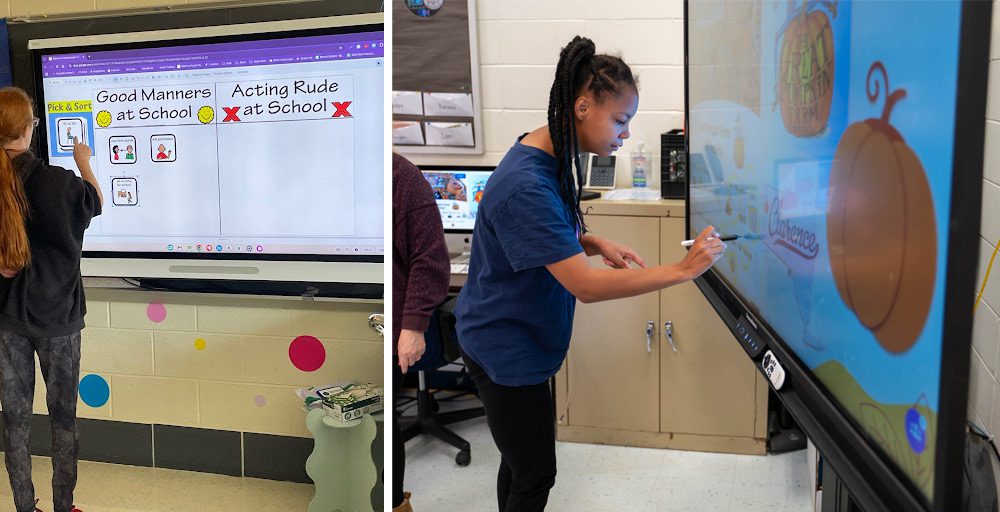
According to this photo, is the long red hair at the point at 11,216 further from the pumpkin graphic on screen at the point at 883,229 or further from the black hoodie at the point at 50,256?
the pumpkin graphic on screen at the point at 883,229

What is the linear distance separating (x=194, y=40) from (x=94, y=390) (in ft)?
1.25

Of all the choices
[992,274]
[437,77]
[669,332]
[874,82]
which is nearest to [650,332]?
[669,332]

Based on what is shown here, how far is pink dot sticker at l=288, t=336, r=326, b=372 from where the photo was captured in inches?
38.5

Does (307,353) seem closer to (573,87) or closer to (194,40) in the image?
(194,40)

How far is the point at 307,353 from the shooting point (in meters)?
0.98

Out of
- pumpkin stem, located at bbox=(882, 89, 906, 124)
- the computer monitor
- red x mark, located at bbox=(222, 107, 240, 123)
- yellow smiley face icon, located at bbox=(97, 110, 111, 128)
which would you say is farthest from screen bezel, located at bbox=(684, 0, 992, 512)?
the computer monitor

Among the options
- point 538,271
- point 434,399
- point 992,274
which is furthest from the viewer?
point 434,399

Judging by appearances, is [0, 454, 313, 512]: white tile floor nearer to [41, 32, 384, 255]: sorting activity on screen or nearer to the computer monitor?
[41, 32, 384, 255]: sorting activity on screen

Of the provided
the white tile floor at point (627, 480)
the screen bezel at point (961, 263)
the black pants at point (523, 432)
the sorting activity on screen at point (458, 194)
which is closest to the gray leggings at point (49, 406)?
the screen bezel at point (961, 263)

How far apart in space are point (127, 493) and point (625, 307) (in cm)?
→ 266

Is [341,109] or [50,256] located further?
[341,109]

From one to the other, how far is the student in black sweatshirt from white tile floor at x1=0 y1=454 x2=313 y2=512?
0.04 feet

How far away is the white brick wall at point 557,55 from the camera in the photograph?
3646 millimetres

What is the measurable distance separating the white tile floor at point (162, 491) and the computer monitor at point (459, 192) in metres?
2.70
